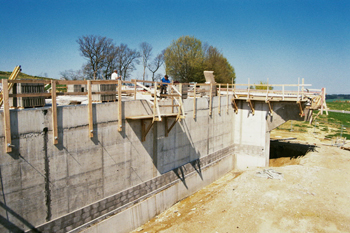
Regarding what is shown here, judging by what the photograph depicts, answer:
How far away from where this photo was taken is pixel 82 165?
376 inches

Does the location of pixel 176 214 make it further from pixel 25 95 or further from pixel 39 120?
pixel 25 95

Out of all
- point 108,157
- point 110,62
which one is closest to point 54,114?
point 108,157

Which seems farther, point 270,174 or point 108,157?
point 270,174

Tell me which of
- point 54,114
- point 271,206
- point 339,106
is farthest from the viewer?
point 339,106

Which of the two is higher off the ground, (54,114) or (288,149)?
(54,114)

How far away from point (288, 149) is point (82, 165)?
19969 millimetres

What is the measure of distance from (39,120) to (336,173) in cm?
1756

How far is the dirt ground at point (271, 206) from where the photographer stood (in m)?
11.4

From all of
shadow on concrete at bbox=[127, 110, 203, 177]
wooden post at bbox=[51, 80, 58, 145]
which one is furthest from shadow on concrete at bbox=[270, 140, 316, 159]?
wooden post at bbox=[51, 80, 58, 145]

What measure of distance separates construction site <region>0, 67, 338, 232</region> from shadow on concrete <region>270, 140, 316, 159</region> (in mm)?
4850

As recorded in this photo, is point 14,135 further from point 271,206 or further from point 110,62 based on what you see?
point 110,62

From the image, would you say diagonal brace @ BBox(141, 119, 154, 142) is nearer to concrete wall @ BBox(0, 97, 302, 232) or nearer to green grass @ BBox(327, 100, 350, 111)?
concrete wall @ BBox(0, 97, 302, 232)

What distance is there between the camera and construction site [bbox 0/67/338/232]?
7.99 m

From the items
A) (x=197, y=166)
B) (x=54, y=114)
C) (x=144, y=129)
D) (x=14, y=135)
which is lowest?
(x=197, y=166)
